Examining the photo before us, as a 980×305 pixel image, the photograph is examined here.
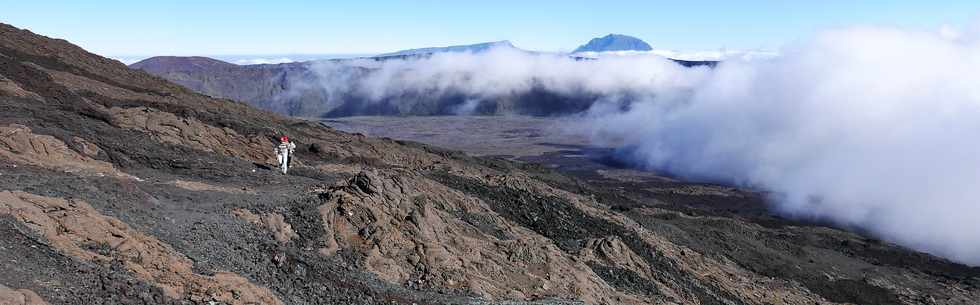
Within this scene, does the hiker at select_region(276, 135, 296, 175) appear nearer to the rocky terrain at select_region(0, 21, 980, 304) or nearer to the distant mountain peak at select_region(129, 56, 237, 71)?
the rocky terrain at select_region(0, 21, 980, 304)

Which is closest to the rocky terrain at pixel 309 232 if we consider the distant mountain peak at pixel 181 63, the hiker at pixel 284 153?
the hiker at pixel 284 153

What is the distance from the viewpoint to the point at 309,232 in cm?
1264

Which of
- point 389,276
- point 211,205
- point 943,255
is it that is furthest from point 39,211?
point 943,255

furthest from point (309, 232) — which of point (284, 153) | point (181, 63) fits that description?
point (181, 63)

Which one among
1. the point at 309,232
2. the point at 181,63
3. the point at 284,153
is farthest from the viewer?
the point at 181,63

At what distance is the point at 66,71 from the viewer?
2712cm

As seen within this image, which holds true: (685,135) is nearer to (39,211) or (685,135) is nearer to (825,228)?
(825,228)

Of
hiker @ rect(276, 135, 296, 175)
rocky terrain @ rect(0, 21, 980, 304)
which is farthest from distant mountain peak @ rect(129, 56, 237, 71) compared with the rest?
hiker @ rect(276, 135, 296, 175)

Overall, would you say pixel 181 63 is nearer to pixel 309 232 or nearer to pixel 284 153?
pixel 284 153

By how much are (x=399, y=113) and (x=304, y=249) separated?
10419cm

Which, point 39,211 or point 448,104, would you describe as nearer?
point 39,211

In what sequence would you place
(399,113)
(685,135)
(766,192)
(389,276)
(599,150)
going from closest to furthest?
1. (389,276)
2. (766,192)
3. (685,135)
4. (599,150)
5. (399,113)

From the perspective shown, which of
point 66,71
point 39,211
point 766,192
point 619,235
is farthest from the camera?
point 766,192

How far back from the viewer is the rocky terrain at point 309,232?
9.65 meters
